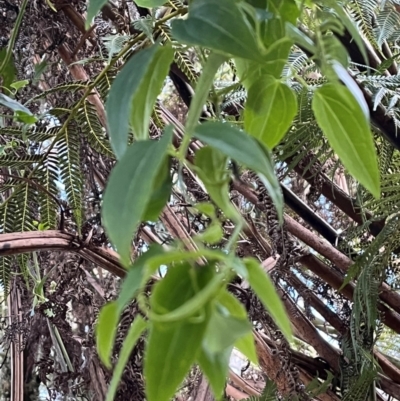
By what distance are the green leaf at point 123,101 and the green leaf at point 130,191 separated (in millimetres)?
10

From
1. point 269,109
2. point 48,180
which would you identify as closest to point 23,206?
point 48,180

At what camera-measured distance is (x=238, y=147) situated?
0.48 ft

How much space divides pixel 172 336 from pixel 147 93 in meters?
0.09

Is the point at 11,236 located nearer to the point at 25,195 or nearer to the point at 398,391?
the point at 25,195

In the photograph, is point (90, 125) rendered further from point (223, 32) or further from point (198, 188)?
point (223, 32)

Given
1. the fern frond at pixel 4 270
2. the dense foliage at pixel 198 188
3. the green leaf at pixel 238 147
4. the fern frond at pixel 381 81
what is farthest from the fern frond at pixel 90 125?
the green leaf at pixel 238 147

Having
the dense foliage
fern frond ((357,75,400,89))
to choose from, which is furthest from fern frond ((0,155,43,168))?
fern frond ((357,75,400,89))

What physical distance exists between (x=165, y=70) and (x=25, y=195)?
13.0 inches

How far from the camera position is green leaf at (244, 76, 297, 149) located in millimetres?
219

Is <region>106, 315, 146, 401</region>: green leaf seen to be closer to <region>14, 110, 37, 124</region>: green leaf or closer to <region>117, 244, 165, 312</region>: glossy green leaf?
<region>117, 244, 165, 312</region>: glossy green leaf

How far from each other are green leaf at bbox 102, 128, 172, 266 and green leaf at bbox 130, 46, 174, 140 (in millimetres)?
31

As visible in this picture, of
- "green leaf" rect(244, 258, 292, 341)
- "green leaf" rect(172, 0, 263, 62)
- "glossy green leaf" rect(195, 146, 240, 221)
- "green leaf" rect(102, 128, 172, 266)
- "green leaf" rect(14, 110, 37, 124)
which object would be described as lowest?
"green leaf" rect(244, 258, 292, 341)

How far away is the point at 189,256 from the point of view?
0.44ft

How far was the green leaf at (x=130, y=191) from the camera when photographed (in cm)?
13
